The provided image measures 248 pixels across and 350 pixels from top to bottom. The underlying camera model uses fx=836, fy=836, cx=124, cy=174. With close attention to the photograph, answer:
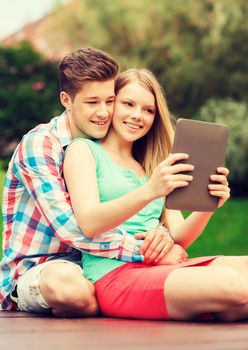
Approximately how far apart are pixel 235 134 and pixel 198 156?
41.6 ft

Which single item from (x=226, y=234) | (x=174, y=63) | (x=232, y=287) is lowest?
(x=226, y=234)

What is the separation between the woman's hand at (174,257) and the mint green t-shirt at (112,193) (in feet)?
0.45

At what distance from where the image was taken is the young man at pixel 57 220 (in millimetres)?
3014

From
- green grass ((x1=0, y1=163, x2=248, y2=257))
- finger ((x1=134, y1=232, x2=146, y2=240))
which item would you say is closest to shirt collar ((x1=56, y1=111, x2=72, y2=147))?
finger ((x1=134, y1=232, x2=146, y2=240))

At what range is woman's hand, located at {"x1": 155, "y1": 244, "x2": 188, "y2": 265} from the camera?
122 inches

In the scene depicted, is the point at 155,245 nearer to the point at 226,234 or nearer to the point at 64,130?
the point at 64,130

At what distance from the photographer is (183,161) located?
286 cm

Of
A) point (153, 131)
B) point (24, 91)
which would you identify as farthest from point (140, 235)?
point (24, 91)

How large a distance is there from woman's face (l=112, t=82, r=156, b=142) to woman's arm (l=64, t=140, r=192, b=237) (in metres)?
0.20

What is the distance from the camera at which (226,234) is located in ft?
35.8

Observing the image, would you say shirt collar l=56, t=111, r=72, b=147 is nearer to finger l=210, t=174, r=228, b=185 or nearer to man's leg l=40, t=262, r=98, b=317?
man's leg l=40, t=262, r=98, b=317

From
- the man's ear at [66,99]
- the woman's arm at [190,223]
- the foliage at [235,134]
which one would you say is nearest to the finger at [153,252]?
the woman's arm at [190,223]

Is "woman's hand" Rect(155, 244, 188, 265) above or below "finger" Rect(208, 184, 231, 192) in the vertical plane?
below

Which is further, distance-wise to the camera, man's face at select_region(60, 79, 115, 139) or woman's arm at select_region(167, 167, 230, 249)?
man's face at select_region(60, 79, 115, 139)
